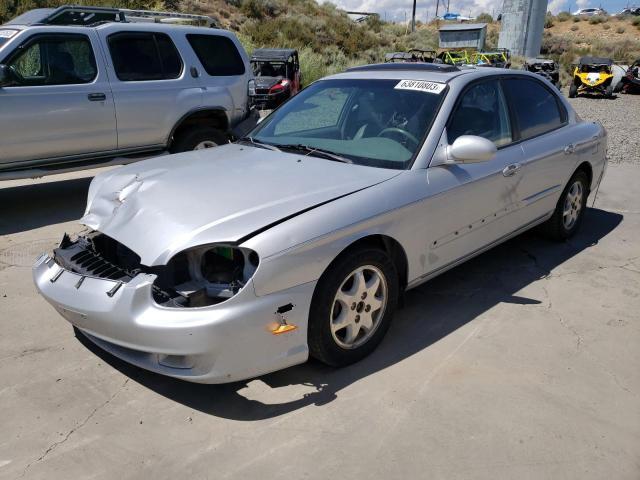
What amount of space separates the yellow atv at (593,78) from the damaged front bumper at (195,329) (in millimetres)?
23365

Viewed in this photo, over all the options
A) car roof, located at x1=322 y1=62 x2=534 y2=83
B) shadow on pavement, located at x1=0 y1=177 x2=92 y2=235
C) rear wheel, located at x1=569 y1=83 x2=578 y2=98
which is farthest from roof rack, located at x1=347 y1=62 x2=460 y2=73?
rear wheel, located at x1=569 y1=83 x2=578 y2=98

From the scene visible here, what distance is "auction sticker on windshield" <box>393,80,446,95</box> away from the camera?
394 cm

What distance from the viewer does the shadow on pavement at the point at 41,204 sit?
235 inches

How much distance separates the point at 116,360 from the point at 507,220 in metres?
2.92

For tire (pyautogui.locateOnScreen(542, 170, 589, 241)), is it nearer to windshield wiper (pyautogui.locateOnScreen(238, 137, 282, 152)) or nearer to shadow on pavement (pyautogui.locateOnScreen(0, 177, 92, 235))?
windshield wiper (pyautogui.locateOnScreen(238, 137, 282, 152))

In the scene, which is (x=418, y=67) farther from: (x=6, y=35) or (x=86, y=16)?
(x=86, y=16)

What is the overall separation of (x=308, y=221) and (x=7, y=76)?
14.7 ft

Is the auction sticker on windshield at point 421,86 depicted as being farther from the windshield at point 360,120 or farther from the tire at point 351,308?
the tire at point 351,308

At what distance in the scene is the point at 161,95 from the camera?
6.86 metres

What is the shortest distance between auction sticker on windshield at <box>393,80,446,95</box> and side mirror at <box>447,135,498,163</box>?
509 mm

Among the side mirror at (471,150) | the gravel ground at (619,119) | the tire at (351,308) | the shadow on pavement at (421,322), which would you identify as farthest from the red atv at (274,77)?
the tire at (351,308)

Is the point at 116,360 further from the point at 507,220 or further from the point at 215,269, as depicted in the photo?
the point at 507,220

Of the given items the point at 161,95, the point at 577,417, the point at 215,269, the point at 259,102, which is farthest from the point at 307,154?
the point at 259,102

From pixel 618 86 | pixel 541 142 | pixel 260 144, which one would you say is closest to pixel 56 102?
pixel 260 144
